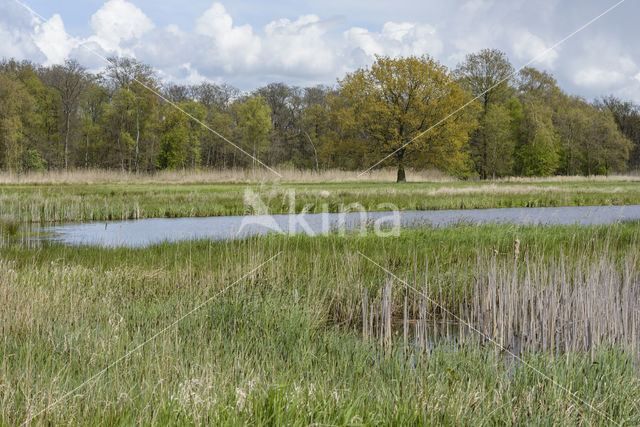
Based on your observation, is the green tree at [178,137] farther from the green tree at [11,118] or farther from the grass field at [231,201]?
the grass field at [231,201]

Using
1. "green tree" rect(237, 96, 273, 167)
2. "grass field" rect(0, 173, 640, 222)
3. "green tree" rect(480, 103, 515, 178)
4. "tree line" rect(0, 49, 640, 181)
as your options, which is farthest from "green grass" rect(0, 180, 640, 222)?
"green tree" rect(480, 103, 515, 178)

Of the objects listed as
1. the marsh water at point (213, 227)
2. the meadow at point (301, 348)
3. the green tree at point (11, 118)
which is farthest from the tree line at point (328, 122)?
the meadow at point (301, 348)

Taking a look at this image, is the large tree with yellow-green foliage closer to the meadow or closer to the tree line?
the tree line

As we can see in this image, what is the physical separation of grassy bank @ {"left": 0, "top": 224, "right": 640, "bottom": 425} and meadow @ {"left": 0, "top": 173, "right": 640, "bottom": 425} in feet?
0.06

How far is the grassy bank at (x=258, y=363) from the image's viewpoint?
305cm

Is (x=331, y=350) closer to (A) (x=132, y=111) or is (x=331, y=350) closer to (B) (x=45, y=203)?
(B) (x=45, y=203)

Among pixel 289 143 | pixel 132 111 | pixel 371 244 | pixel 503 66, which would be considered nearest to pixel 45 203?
pixel 371 244

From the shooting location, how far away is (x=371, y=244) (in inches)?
367

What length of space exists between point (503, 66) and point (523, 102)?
877cm

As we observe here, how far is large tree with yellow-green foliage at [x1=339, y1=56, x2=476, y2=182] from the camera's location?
117ft

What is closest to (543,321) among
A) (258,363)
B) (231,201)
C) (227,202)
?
(258,363)

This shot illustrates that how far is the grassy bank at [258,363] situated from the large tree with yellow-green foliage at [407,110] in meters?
29.5

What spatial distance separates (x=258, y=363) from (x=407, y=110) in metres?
34.0

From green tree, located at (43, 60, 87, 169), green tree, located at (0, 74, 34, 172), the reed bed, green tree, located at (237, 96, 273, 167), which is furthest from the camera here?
green tree, located at (43, 60, 87, 169)
